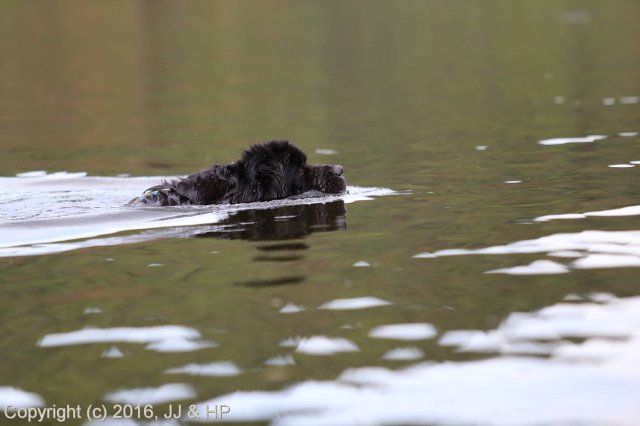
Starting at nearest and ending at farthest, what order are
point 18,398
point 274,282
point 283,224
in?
point 18,398 < point 274,282 < point 283,224

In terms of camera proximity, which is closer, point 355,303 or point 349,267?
point 355,303

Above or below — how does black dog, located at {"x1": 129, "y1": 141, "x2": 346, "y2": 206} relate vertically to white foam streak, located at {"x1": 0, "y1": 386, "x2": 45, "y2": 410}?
above

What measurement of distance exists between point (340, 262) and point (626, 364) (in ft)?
11.0

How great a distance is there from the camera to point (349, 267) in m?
8.41

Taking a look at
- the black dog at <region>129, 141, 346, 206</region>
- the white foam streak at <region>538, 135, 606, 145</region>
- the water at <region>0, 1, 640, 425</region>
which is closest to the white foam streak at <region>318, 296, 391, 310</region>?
the water at <region>0, 1, 640, 425</region>

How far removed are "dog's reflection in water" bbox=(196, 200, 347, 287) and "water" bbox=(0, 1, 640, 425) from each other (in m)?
0.04

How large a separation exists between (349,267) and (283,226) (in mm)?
2305

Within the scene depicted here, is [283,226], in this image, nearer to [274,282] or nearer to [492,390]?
[274,282]

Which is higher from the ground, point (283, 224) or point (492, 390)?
point (283, 224)

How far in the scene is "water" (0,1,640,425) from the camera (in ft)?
18.1

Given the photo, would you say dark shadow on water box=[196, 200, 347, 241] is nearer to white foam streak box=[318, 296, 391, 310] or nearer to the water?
the water

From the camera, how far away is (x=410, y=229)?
393 inches

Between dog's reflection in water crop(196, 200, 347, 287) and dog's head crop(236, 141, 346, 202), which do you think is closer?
dog's reflection in water crop(196, 200, 347, 287)

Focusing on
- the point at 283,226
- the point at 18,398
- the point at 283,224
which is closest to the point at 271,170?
the point at 283,224
